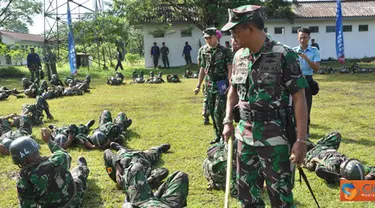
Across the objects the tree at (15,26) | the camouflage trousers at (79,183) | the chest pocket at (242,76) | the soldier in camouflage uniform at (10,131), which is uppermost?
the tree at (15,26)

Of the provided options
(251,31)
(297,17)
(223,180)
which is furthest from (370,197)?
(297,17)

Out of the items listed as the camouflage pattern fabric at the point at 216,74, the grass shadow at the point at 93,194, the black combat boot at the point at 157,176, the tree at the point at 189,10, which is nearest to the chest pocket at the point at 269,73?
the black combat boot at the point at 157,176

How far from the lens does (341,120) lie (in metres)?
8.44

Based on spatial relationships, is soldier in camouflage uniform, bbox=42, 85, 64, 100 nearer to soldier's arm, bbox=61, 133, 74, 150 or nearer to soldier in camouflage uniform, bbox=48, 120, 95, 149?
soldier in camouflage uniform, bbox=48, 120, 95, 149

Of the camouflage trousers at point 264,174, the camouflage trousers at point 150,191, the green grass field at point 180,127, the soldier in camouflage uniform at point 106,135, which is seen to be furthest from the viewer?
the soldier in camouflage uniform at point 106,135

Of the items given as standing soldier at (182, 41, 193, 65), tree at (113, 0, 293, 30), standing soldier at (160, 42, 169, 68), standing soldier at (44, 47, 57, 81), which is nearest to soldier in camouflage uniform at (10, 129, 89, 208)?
standing soldier at (44, 47, 57, 81)

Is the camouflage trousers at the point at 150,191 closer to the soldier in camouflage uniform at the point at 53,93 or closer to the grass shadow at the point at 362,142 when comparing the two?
the grass shadow at the point at 362,142

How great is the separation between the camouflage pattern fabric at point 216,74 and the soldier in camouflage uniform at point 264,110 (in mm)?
3132

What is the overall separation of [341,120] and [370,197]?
180 inches

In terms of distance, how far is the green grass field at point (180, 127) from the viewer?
15.2 feet

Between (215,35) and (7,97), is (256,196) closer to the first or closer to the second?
(215,35)

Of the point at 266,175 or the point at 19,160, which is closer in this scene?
the point at 266,175

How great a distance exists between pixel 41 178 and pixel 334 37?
29.8 metres

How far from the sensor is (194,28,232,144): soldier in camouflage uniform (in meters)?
6.14
